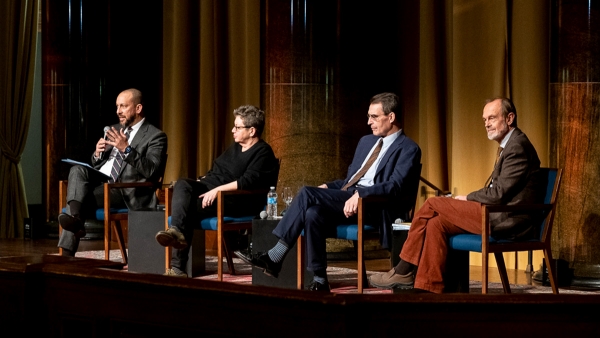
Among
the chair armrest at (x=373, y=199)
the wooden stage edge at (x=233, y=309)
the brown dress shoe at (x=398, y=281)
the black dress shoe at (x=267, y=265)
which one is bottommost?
the brown dress shoe at (x=398, y=281)

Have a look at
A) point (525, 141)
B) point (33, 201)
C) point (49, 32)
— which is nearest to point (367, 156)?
point (525, 141)

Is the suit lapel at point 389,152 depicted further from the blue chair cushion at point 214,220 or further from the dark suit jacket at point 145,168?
the dark suit jacket at point 145,168

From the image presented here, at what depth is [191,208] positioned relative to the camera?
506cm

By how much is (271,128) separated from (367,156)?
1.41m

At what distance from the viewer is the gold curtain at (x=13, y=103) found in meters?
7.88

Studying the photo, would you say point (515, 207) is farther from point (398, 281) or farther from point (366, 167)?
point (366, 167)

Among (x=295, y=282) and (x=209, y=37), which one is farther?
(x=209, y=37)

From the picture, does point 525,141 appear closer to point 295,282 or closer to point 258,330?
point 295,282

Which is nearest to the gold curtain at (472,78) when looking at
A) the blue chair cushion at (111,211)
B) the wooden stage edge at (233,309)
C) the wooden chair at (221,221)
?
the wooden chair at (221,221)

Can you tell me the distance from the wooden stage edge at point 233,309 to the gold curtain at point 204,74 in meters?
5.77

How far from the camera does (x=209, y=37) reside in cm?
772

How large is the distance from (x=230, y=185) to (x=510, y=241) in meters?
1.67

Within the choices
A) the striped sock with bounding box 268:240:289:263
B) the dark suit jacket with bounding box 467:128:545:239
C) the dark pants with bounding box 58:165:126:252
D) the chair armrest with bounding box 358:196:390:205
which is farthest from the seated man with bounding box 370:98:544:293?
the dark pants with bounding box 58:165:126:252

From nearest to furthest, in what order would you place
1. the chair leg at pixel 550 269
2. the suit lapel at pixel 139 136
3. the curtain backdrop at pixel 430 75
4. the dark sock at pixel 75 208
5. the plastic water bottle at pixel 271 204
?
1. the chair leg at pixel 550 269
2. the plastic water bottle at pixel 271 204
3. the dark sock at pixel 75 208
4. the suit lapel at pixel 139 136
5. the curtain backdrop at pixel 430 75
